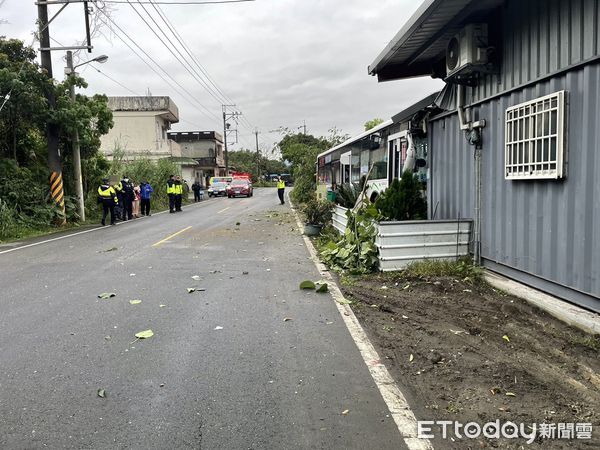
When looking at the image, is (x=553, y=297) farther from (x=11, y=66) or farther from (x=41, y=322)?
(x=11, y=66)

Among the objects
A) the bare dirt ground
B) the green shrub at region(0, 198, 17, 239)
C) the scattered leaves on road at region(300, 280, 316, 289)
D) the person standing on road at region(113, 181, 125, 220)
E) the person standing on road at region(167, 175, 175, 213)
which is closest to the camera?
the bare dirt ground

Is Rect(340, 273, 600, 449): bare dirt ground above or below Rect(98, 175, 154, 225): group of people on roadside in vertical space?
below

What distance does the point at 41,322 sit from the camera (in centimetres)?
587

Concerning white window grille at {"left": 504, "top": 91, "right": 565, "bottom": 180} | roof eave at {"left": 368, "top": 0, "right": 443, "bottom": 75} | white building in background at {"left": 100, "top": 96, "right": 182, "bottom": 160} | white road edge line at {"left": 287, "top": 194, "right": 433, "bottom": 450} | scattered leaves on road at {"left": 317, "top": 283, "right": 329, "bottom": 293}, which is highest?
white building in background at {"left": 100, "top": 96, "right": 182, "bottom": 160}

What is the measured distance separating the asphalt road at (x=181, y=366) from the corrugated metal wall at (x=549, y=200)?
2.58 m

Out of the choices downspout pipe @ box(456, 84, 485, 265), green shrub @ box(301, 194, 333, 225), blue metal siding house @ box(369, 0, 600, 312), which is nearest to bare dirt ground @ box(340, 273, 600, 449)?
blue metal siding house @ box(369, 0, 600, 312)

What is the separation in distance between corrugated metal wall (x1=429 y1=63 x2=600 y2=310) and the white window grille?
109mm

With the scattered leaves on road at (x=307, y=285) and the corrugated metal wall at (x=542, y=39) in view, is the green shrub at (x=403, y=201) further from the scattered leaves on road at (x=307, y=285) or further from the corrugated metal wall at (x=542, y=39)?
the corrugated metal wall at (x=542, y=39)

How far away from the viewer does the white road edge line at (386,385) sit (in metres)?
3.24

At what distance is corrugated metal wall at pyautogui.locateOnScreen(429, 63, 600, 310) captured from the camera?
5.13m

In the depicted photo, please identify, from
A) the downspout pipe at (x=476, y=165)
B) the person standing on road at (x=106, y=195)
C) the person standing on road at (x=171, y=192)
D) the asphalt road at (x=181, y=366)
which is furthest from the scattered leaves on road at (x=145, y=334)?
the person standing on road at (x=171, y=192)

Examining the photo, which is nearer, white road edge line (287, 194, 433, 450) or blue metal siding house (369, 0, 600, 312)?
white road edge line (287, 194, 433, 450)

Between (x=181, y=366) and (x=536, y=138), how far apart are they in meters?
4.74

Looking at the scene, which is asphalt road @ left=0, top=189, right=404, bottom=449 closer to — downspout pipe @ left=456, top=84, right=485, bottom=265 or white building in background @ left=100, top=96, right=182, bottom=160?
downspout pipe @ left=456, top=84, right=485, bottom=265
